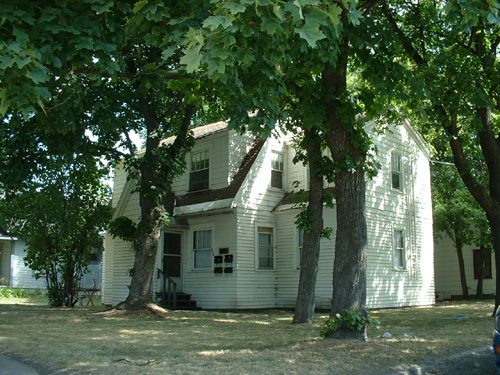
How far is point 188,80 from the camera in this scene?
9.70 metres

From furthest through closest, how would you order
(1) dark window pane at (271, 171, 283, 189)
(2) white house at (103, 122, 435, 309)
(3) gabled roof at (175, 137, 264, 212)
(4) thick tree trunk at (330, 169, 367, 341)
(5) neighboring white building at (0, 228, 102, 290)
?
(5) neighboring white building at (0, 228, 102, 290) → (1) dark window pane at (271, 171, 283, 189) → (3) gabled roof at (175, 137, 264, 212) → (2) white house at (103, 122, 435, 309) → (4) thick tree trunk at (330, 169, 367, 341)

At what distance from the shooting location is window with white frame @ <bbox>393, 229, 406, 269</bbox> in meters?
20.4

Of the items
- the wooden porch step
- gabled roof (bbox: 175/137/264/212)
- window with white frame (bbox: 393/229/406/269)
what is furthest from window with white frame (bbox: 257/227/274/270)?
window with white frame (bbox: 393/229/406/269)

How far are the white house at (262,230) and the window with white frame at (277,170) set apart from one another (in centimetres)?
4

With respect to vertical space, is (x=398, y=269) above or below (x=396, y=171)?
below

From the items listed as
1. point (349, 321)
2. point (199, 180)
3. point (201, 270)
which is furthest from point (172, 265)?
point (349, 321)

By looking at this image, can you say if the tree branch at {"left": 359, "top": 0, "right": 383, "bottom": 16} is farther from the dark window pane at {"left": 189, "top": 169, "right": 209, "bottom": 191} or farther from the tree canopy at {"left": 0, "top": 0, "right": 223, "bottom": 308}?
the dark window pane at {"left": 189, "top": 169, "right": 209, "bottom": 191}

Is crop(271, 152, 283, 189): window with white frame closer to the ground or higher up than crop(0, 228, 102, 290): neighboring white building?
higher up

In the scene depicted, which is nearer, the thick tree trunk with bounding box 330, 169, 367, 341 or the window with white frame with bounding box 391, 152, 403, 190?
the thick tree trunk with bounding box 330, 169, 367, 341

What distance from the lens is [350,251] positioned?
29.6 feet

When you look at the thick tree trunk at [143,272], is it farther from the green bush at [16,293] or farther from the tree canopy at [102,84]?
the green bush at [16,293]

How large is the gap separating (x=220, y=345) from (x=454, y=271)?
71.6 ft

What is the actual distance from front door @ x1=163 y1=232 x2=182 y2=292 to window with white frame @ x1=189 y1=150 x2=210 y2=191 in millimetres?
2091

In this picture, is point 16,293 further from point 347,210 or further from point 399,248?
point 347,210
